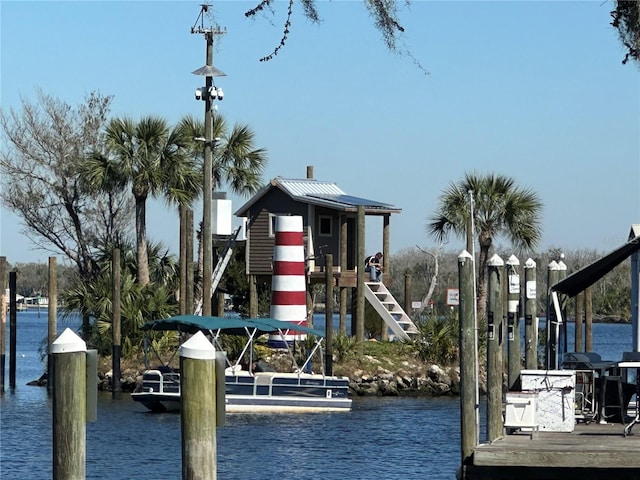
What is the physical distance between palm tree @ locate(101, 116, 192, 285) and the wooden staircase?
275 inches

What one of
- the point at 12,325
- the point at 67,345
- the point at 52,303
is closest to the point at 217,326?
the point at 52,303

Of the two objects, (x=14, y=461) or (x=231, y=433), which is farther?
(x=231, y=433)

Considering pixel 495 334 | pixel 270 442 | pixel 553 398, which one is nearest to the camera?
pixel 553 398

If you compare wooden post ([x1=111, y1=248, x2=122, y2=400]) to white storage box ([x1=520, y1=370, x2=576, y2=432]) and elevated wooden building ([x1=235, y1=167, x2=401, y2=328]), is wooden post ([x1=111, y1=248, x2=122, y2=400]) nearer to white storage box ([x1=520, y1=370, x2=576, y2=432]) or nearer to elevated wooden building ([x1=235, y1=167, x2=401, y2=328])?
elevated wooden building ([x1=235, y1=167, x2=401, y2=328])

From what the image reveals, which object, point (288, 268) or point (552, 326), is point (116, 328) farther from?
Result: point (552, 326)

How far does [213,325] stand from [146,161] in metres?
13.8

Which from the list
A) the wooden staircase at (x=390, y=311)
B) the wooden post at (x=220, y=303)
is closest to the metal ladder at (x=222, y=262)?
the wooden post at (x=220, y=303)

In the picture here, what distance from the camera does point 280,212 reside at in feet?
161

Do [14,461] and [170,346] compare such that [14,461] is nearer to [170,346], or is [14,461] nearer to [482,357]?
[170,346]

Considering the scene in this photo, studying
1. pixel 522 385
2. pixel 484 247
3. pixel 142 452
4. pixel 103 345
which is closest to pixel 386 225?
pixel 484 247

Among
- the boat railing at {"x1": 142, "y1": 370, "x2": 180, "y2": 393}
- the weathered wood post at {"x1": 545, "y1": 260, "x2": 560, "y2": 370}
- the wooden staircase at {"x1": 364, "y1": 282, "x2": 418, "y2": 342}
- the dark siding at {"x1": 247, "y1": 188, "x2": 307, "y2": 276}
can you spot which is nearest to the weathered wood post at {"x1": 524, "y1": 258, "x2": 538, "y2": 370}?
the weathered wood post at {"x1": 545, "y1": 260, "x2": 560, "y2": 370}

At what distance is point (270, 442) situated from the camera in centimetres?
3067

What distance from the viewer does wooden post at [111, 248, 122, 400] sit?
38.1 metres

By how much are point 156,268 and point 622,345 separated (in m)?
44.4
